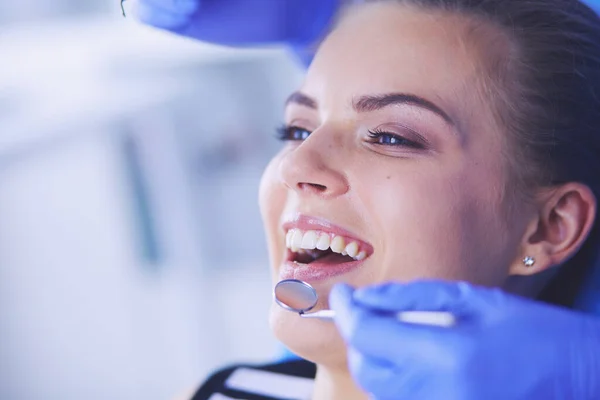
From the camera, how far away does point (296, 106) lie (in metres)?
1.24

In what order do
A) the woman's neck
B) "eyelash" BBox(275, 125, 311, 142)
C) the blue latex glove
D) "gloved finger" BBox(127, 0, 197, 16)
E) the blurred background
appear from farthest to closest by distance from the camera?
the blurred background, "gloved finger" BBox(127, 0, 197, 16), "eyelash" BBox(275, 125, 311, 142), the woman's neck, the blue latex glove

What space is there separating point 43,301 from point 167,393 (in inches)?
24.2

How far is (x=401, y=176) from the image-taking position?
3.59ft

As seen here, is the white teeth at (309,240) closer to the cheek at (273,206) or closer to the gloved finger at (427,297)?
the cheek at (273,206)

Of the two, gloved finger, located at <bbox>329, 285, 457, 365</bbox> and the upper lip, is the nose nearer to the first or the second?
the upper lip

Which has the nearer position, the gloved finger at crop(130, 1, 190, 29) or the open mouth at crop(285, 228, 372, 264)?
the open mouth at crop(285, 228, 372, 264)

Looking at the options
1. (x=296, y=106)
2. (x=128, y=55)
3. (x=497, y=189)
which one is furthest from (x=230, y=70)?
(x=497, y=189)

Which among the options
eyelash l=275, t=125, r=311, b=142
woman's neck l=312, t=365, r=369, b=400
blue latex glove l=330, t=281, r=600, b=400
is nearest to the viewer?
blue latex glove l=330, t=281, r=600, b=400

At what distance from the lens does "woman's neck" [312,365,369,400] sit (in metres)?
1.17

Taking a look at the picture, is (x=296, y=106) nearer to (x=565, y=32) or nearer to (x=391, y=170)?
(x=391, y=170)

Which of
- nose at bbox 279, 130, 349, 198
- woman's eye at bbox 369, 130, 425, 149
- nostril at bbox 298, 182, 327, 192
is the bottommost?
nostril at bbox 298, 182, 327, 192

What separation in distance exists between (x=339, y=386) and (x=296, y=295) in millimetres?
201

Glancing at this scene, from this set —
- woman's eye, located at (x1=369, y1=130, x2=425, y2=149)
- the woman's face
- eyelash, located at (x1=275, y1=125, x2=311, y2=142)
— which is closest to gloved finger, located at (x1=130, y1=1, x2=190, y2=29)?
eyelash, located at (x1=275, y1=125, x2=311, y2=142)

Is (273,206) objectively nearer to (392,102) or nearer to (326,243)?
(326,243)
